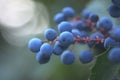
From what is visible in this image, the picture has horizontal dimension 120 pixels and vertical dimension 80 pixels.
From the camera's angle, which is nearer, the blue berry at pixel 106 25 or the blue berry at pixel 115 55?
the blue berry at pixel 115 55

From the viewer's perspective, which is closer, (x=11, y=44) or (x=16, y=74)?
(x=16, y=74)

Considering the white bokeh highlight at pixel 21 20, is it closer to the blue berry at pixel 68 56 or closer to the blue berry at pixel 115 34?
the blue berry at pixel 68 56

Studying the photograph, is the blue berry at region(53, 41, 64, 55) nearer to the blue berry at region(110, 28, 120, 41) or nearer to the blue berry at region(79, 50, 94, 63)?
the blue berry at region(79, 50, 94, 63)

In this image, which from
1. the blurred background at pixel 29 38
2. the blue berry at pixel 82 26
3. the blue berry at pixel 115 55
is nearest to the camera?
the blue berry at pixel 115 55

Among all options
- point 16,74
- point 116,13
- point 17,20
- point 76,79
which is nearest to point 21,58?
point 16,74

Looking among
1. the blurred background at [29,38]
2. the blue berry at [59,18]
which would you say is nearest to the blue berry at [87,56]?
the blue berry at [59,18]

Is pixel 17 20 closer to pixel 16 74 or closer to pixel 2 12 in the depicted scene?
pixel 2 12

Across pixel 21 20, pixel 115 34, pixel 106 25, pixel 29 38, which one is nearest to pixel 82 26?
pixel 106 25
